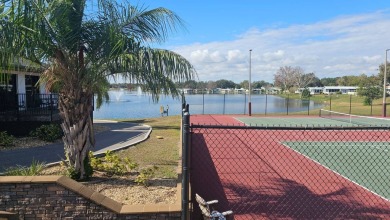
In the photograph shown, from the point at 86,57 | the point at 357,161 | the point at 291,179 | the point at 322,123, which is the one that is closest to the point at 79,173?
the point at 86,57

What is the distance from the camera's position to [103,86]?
7.43 m

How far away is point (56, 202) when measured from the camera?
4.70 metres

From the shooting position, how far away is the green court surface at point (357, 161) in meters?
8.48

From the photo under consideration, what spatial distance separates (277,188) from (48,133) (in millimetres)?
10099

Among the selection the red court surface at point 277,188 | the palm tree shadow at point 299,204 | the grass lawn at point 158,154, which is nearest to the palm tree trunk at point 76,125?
the grass lawn at point 158,154

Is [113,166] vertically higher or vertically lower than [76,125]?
lower

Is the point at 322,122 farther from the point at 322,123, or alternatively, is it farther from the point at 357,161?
the point at 357,161

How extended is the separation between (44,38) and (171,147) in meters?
7.29

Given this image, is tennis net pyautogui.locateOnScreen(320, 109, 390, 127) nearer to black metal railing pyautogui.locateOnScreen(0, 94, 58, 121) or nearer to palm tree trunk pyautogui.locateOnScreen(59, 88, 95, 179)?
black metal railing pyautogui.locateOnScreen(0, 94, 58, 121)

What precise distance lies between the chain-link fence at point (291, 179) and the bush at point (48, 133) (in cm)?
591

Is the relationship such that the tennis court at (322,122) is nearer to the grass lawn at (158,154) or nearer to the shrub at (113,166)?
the grass lawn at (158,154)

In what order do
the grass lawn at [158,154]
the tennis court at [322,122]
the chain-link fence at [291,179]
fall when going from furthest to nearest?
the tennis court at [322,122] < the grass lawn at [158,154] < the chain-link fence at [291,179]

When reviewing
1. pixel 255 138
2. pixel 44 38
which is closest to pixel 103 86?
pixel 44 38

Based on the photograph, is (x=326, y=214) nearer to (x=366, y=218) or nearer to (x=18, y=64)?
(x=366, y=218)
